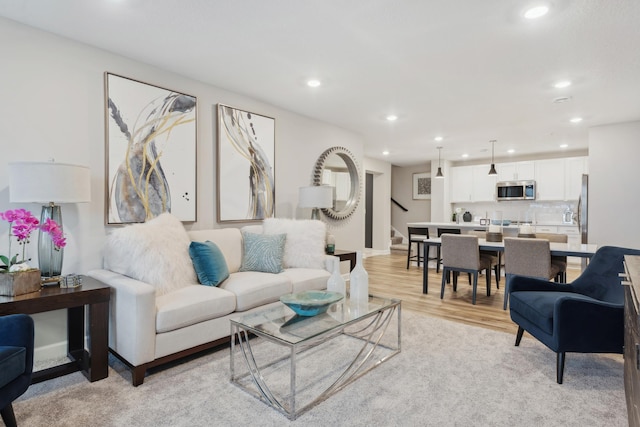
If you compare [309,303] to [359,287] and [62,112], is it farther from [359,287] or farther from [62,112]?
[62,112]

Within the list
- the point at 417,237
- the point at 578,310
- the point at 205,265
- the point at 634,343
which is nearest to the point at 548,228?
the point at 417,237

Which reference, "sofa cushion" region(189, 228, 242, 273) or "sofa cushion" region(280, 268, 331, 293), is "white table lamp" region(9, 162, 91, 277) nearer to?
"sofa cushion" region(189, 228, 242, 273)

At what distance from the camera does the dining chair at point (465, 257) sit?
4.06 meters

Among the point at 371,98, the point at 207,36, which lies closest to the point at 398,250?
the point at 371,98

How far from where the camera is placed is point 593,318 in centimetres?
214

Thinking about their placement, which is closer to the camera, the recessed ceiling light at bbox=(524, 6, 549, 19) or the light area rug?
the light area rug

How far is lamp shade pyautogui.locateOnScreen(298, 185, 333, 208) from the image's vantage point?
13.7 ft

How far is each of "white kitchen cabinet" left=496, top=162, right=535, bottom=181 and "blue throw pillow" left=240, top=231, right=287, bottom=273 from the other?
6.35 meters

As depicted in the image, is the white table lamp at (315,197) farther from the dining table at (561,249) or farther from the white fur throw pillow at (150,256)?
the white fur throw pillow at (150,256)

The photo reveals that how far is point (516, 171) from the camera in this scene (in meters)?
7.70

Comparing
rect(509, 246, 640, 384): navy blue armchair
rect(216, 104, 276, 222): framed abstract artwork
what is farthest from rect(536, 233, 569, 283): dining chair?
rect(216, 104, 276, 222): framed abstract artwork

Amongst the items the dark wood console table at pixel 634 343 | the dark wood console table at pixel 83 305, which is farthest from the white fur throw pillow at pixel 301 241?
the dark wood console table at pixel 634 343

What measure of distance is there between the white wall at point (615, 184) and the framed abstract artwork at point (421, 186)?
420 centimetres

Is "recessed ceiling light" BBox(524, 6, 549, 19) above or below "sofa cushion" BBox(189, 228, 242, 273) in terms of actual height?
above
